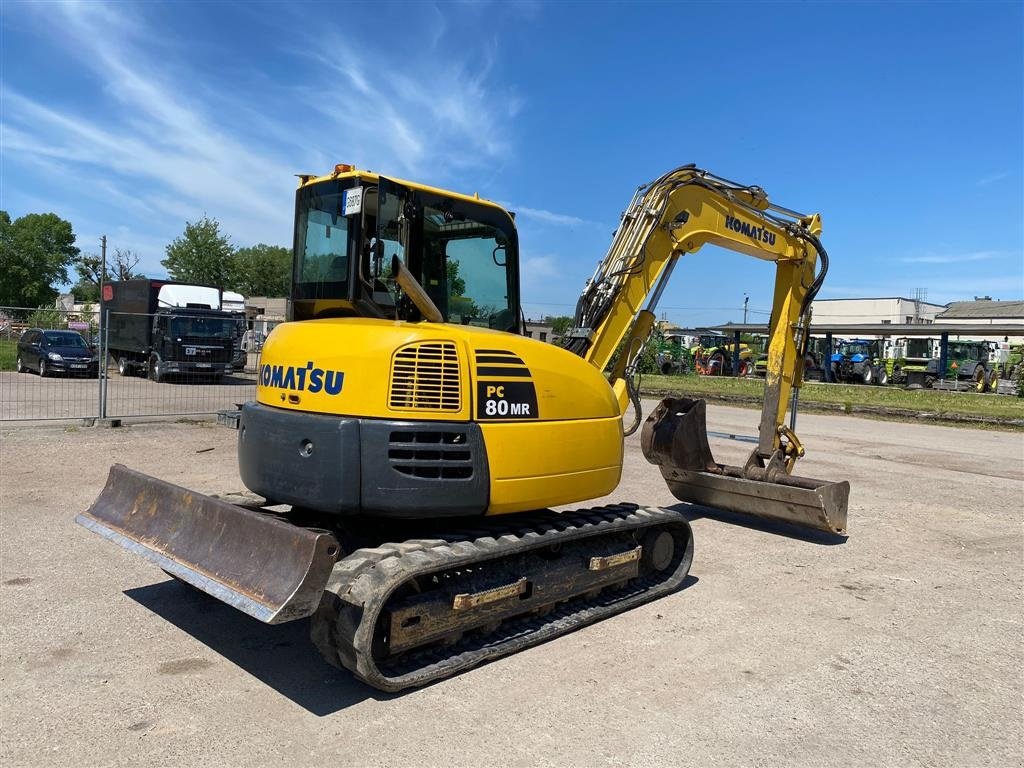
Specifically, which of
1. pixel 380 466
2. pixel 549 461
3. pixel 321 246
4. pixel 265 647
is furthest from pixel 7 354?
pixel 549 461

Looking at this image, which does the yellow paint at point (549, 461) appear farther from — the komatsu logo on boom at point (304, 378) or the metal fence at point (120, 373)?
the metal fence at point (120, 373)

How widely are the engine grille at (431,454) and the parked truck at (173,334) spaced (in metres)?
18.0

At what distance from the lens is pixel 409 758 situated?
332 cm

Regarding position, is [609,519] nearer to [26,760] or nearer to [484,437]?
[484,437]

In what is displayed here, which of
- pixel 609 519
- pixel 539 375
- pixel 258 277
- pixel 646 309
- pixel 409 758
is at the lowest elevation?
pixel 409 758

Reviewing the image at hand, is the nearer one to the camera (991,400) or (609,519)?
(609,519)

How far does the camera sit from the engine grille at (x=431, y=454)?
4.09 metres

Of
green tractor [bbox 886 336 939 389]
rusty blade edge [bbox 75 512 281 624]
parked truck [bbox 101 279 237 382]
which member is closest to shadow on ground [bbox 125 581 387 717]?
rusty blade edge [bbox 75 512 281 624]

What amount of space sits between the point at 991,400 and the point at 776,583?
83.4ft

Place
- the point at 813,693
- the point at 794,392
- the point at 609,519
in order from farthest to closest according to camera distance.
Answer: the point at 794,392
the point at 609,519
the point at 813,693

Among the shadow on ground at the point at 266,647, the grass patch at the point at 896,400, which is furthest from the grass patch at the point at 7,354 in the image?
the shadow on ground at the point at 266,647

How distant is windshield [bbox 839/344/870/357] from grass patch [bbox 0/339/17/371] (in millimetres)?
36525

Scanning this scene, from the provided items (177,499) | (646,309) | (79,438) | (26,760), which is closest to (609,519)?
(646,309)

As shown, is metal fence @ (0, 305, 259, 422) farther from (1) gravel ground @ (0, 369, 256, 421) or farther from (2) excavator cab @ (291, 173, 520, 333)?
(2) excavator cab @ (291, 173, 520, 333)
